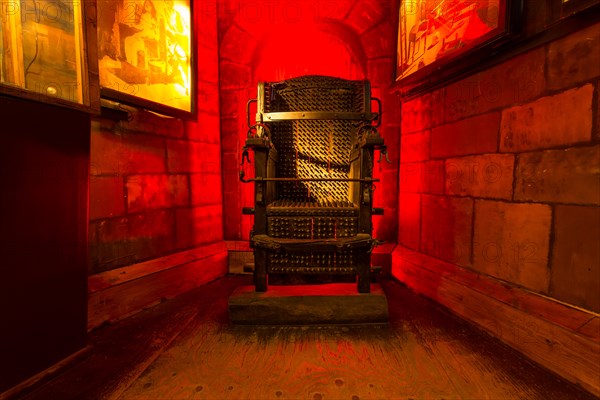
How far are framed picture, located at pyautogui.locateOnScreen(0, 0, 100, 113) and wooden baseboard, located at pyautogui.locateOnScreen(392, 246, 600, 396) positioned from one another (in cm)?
342

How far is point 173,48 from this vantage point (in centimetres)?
325

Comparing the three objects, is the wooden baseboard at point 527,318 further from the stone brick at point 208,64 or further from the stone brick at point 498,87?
the stone brick at point 208,64

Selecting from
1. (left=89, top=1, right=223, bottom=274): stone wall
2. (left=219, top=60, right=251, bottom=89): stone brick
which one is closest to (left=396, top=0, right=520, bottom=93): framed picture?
(left=219, top=60, right=251, bottom=89): stone brick

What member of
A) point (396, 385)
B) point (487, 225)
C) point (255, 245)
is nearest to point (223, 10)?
point (255, 245)

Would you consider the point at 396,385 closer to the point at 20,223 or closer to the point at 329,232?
the point at 329,232

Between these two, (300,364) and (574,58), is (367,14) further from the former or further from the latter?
(300,364)

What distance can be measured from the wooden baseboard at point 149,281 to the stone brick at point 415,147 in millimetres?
2823

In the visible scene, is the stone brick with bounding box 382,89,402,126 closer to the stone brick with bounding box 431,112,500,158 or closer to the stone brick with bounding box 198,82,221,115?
the stone brick with bounding box 431,112,500,158

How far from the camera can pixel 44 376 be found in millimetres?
1698

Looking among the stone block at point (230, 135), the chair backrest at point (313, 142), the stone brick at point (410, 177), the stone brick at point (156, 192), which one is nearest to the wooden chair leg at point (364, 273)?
the chair backrest at point (313, 142)

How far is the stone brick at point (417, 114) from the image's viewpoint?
126 inches

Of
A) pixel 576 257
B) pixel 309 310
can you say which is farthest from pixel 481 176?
pixel 309 310

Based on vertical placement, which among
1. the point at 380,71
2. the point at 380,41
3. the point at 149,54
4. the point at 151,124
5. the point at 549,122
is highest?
the point at 380,41

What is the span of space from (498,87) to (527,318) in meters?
1.85
